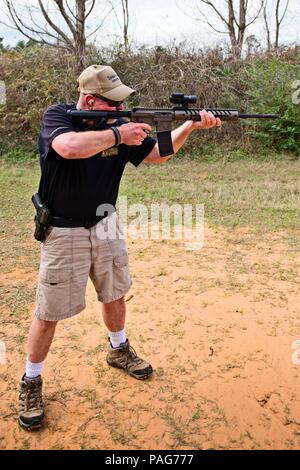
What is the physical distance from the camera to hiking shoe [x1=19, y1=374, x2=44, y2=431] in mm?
2523

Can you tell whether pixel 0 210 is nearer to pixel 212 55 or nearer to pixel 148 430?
pixel 148 430

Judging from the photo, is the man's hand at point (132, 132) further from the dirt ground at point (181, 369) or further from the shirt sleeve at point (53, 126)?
the dirt ground at point (181, 369)

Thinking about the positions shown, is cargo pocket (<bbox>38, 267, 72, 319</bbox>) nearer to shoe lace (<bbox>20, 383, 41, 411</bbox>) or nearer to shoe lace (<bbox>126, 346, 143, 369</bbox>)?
shoe lace (<bbox>20, 383, 41, 411</bbox>)

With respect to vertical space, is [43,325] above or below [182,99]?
below

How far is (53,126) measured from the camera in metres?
2.35

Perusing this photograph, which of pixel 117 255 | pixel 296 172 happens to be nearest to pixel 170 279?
pixel 117 255

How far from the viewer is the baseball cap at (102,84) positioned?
2396 mm

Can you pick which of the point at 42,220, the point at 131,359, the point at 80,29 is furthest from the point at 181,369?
the point at 80,29

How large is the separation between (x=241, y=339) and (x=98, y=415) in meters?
1.31

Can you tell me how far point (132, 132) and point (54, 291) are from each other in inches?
39.3

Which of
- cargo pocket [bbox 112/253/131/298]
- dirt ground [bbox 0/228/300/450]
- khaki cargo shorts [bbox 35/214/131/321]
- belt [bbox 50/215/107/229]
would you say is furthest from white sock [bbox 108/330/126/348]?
belt [bbox 50/215/107/229]

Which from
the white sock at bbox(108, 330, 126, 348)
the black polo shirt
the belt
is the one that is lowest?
the white sock at bbox(108, 330, 126, 348)

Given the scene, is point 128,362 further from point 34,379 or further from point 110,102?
point 110,102

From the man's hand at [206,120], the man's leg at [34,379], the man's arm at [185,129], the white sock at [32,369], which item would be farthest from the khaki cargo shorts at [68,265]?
the man's hand at [206,120]
